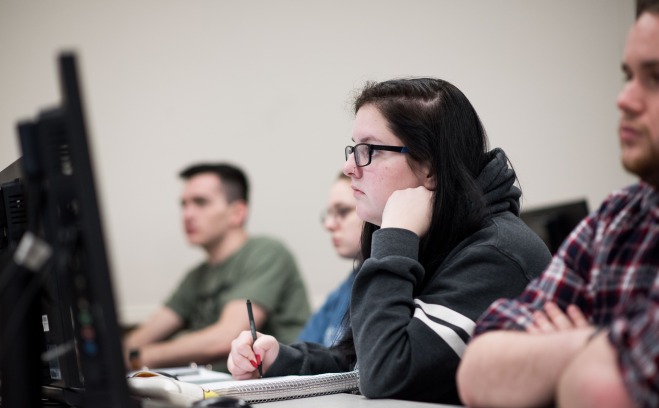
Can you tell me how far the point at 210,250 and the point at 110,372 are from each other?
3.19 metres

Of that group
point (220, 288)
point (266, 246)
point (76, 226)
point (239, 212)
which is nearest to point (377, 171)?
point (76, 226)

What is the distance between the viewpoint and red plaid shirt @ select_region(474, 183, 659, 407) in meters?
0.91

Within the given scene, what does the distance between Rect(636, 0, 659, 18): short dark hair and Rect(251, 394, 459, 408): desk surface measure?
67 cm

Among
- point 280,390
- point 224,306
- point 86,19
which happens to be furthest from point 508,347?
point 86,19

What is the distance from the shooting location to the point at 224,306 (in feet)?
12.3

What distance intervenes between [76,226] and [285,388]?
25.4 inches

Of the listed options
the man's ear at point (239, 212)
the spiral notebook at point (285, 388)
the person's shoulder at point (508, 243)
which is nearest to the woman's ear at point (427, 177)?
the person's shoulder at point (508, 243)

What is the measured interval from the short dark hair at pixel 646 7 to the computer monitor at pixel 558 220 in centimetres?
148

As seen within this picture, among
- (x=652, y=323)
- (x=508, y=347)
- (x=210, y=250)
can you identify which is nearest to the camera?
(x=652, y=323)

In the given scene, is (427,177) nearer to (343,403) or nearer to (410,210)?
(410,210)

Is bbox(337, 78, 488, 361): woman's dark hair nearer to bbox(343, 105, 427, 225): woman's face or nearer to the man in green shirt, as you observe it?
bbox(343, 105, 427, 225): woman's face

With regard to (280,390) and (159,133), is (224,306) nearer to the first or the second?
(159,133)

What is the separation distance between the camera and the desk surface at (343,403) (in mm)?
1349

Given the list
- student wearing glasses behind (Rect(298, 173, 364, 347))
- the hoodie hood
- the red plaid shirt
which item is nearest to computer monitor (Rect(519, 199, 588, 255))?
student wearing glasses behind (Rect(298, 173, 364, 347))
